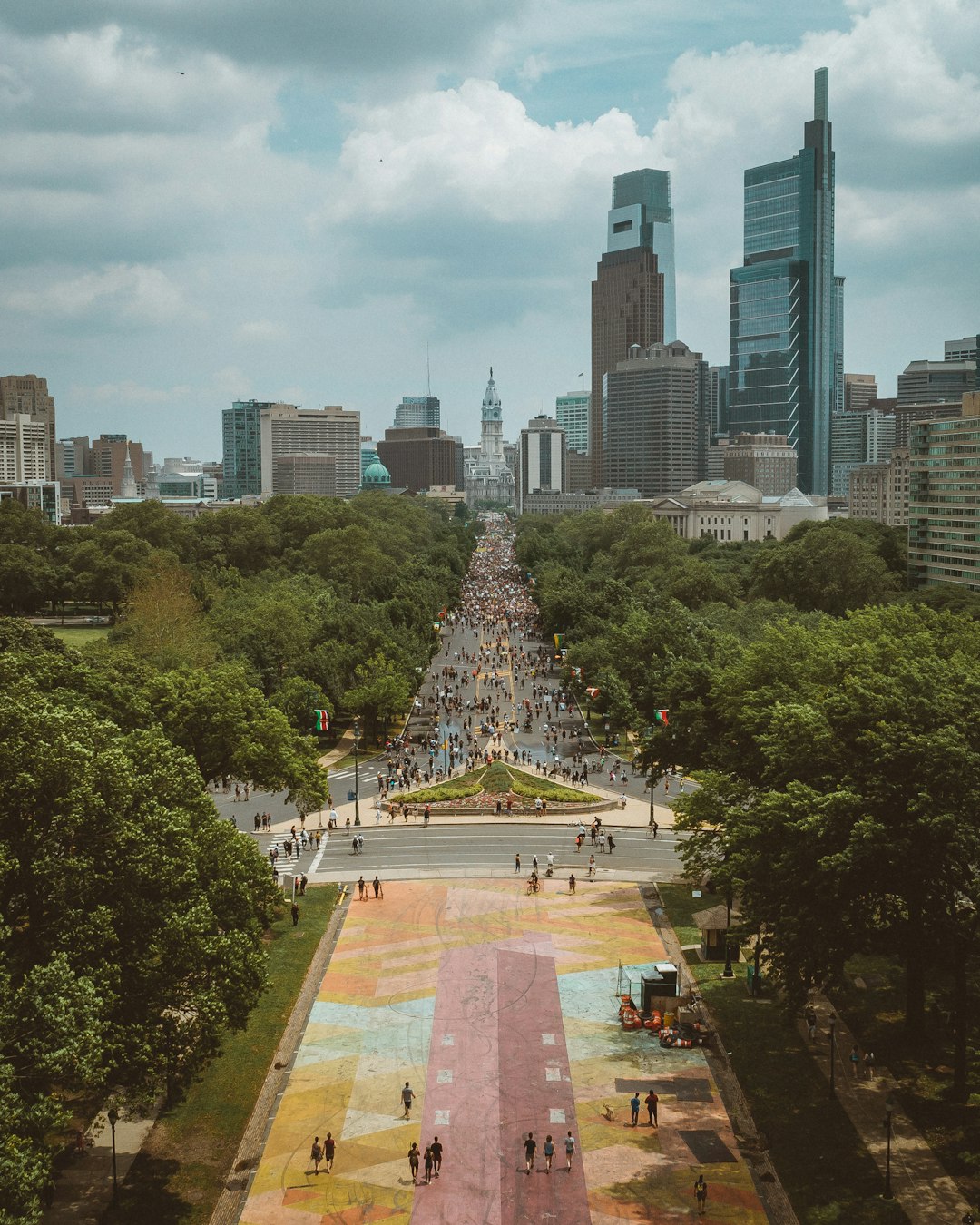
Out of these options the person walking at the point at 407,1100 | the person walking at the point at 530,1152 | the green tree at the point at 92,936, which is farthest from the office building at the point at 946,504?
the green tree at the point at 92,936

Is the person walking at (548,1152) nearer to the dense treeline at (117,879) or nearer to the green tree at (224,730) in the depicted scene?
the dense treeline at (117,879)

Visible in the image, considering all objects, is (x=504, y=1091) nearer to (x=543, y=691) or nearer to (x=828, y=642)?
(x=828, y=642)

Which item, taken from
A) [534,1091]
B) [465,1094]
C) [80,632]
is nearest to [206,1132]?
[465,1094]

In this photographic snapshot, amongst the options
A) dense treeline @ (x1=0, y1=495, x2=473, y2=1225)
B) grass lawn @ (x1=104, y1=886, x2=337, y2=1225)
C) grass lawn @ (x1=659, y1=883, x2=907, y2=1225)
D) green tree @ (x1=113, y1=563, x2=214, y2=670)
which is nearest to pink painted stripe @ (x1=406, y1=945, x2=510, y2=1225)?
grass lawn @ (x1=104, y1=886, x2=337, y2=1225)

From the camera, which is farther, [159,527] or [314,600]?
[159,527]

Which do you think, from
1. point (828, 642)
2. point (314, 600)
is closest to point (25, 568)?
point (314, 600)
